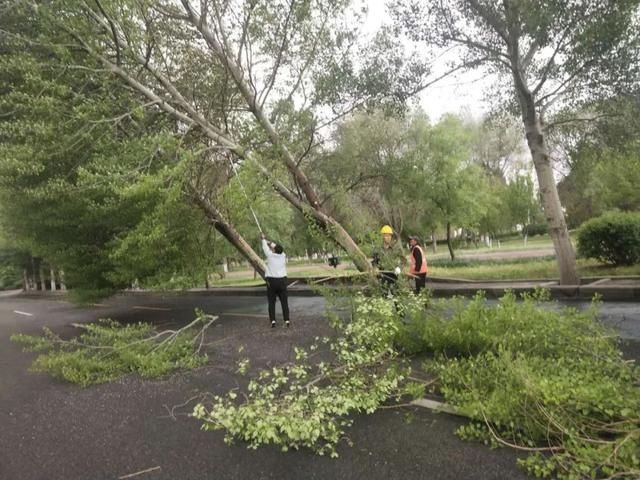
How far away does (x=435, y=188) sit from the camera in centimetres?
2142

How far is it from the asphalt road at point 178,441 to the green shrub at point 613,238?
5.23 metres

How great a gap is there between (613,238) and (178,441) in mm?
12722

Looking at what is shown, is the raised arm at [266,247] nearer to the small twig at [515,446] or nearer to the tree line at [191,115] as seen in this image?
the tree line at [191,115]

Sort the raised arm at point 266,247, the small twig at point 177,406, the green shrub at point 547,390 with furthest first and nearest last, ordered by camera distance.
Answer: the raised arm at point 266,247 → the small twig at point 177,406 → the green shrub at point 547,390

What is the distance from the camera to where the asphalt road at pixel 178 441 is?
3301 millimetres

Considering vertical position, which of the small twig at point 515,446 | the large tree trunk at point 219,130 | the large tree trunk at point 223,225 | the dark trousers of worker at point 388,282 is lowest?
the small twig at point 515,446

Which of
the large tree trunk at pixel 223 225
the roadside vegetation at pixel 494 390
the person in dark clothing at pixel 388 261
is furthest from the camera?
the large tree trunk at pixel 223 225

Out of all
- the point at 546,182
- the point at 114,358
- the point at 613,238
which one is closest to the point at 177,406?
the point at 114,358

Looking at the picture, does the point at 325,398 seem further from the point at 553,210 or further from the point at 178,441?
the point at 553,210

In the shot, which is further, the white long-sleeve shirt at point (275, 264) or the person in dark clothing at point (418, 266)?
the white long-sleeve shirt at point (275, 264)

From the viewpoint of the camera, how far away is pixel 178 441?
4164 millimetres

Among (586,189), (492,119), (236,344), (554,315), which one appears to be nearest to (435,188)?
(492,119)

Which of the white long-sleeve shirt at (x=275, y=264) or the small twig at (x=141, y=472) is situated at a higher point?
the white long-sleeve shirt at (x=275, y=264)

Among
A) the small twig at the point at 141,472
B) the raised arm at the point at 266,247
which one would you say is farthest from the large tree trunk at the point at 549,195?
the small twig at the point at 141,472
